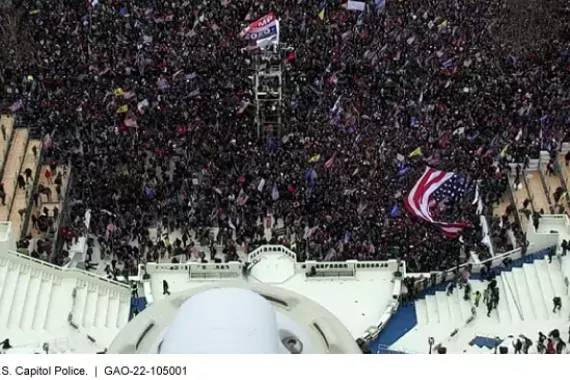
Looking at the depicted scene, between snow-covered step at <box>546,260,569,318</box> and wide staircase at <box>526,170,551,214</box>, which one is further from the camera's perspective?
wide staircase at <box>526,170,551,214</box>

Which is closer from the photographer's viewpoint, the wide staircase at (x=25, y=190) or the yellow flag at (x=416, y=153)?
the wide staircase at (x=25, y=190)

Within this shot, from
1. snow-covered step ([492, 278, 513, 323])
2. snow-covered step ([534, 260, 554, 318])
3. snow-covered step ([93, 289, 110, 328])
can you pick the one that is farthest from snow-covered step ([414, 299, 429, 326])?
snow-covered step ([93, 289, 110, 328])

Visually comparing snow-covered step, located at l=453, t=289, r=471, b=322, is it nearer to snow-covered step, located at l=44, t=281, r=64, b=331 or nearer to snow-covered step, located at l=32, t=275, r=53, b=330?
snow-covered step, located at l=44, t=281, r=64, b=331

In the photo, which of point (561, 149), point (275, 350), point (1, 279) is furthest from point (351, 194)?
point (275, 350)

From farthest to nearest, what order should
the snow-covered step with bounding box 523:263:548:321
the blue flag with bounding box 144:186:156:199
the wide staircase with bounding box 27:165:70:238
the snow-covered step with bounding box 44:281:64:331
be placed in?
the blue flag with bounding box 144:186:156:199
the wide staircase with bounding box 27:165:70:238
the snow-covered step with bounding box 523:263:548:321
the snow-covered step with bounding box 44:281:64:331

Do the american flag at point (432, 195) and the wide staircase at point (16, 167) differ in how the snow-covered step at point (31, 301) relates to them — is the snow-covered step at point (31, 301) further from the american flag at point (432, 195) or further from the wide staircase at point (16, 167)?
the american flag at point (432, 195)

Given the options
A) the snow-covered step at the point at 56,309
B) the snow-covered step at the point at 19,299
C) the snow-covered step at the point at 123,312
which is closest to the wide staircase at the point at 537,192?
the snow-covered step at the point at 123,312

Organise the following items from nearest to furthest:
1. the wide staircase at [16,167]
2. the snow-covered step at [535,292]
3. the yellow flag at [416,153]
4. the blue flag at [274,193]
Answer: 1. the snow-covered step at [535,292]
2. the wide staircase at [16,167]
3. the blue flag at [274,193]
4. the yellow flag at [416,153]

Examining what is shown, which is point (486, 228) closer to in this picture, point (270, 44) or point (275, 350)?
point (270, 44)
